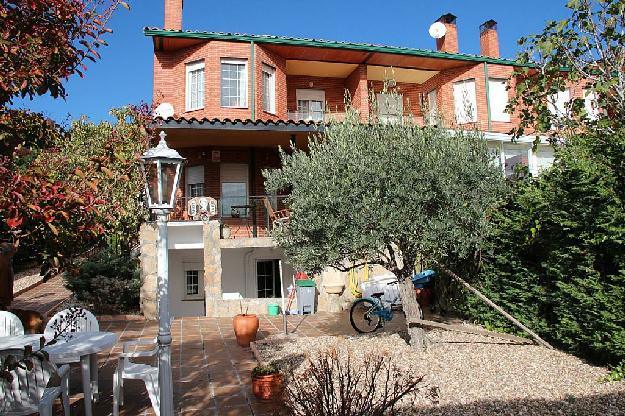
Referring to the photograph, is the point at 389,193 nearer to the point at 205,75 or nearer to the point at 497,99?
the point at 205,75

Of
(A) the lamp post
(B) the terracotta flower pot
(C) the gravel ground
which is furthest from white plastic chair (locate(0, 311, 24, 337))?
(B) the terracotta flower pot

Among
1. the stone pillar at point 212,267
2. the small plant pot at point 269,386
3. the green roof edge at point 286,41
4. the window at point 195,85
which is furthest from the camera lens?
the window at point 195,85

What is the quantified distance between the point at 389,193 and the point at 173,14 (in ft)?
47.6

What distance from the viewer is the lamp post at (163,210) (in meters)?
4.58

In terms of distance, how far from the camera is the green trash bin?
529 inches

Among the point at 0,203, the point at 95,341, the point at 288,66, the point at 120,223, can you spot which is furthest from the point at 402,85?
the point at 0,203

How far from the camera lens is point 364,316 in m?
10.6

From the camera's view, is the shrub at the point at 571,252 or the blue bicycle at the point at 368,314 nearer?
the shrub at the point at 571,252

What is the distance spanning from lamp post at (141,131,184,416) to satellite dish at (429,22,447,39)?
19.2 metres

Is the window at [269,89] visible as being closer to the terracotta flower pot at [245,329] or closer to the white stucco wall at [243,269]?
the white stucco wall at [243,269]

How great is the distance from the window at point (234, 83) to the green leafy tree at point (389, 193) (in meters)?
9.66

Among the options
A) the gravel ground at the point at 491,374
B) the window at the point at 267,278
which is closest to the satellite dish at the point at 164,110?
the window at the point at 267,278

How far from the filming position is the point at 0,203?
3297mm

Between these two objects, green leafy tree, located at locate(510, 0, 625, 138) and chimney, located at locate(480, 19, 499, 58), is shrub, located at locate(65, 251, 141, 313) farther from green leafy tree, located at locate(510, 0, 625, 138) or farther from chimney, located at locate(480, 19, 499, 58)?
chimney, located at locate(480, 19, 499, 58)
